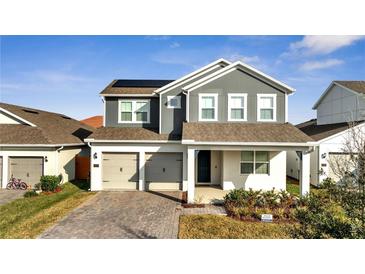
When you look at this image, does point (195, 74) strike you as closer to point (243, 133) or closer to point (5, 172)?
point (243, 133)

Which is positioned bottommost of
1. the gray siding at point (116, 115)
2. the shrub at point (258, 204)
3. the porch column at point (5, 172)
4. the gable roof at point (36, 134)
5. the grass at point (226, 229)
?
the grass at point (226, 229)

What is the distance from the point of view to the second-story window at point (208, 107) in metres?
12.6

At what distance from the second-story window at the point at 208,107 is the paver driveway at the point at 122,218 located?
15.7 ft

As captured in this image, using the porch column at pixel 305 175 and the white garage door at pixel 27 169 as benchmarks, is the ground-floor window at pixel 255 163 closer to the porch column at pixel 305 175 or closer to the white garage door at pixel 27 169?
the porch column at pixel 305 175

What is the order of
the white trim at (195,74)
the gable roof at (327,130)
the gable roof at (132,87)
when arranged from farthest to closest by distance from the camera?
1. the gable roof at (132,87)
2. the gable roof at (327,130)
3. the white trim at (195,74)

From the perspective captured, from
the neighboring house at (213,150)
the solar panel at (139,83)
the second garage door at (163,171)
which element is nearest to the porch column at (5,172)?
the neighboring house at (213,150)

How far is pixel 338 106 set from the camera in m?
16.7

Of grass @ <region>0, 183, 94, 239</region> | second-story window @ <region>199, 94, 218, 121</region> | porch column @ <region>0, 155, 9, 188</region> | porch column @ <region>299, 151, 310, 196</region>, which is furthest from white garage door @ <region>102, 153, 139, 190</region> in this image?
porch column @ <region>299, 151, 310, 196</region>

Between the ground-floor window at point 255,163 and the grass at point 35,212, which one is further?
the ground-floor window at point 255,163

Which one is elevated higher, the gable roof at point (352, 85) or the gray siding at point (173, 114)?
the gable roof at point (352, 85)

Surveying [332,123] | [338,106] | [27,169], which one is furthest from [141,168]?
[338,106]

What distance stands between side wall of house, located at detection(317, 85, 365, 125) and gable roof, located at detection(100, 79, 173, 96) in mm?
13392

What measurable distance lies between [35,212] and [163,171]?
626cm
